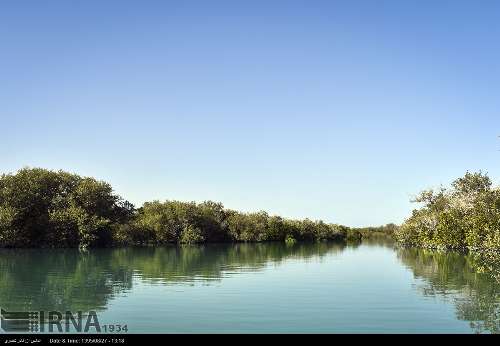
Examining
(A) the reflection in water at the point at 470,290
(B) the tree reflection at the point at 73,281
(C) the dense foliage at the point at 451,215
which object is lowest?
(A) the reflection in water at the point at 470,290

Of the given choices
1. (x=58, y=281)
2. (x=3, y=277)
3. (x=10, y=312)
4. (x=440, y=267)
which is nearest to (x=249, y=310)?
(x=10, y=312)

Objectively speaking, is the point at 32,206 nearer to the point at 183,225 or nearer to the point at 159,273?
the point at 183,225

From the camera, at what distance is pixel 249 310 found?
27.3m

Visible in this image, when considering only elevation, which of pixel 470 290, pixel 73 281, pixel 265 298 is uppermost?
pixel 73 281

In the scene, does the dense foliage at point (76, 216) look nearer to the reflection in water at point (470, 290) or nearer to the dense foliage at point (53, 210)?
the dense foliage at point (53, 210)

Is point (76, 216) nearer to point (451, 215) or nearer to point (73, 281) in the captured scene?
point (73, 281)

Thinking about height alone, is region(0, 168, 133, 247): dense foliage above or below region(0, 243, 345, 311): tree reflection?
above

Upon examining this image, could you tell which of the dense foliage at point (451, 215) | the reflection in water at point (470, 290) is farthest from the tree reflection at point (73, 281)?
the dense foliage at point (451, 215)

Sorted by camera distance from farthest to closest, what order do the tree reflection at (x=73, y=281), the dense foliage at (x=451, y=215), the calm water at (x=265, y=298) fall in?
the dense foliage at (x=451, y=215)
the tree reflection at (x=73, y=281)
the calm water at (x=265, y=298)

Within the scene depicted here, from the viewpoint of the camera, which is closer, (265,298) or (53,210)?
(265,298)

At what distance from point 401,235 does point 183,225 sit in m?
53.0

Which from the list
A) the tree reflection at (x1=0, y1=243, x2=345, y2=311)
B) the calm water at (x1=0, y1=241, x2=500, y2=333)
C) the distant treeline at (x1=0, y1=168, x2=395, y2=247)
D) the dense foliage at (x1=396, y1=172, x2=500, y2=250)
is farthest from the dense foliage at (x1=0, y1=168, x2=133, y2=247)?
the dense foliage at (x1=396, y1=172, x2=500, y2=250)

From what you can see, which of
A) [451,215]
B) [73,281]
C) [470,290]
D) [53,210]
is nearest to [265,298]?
[470,290]

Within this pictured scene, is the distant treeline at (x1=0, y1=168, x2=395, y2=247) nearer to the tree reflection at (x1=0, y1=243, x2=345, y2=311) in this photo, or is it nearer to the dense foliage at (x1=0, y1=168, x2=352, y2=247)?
the dense foliage at (x1=0, y1=168, x2=352, y2=247)
